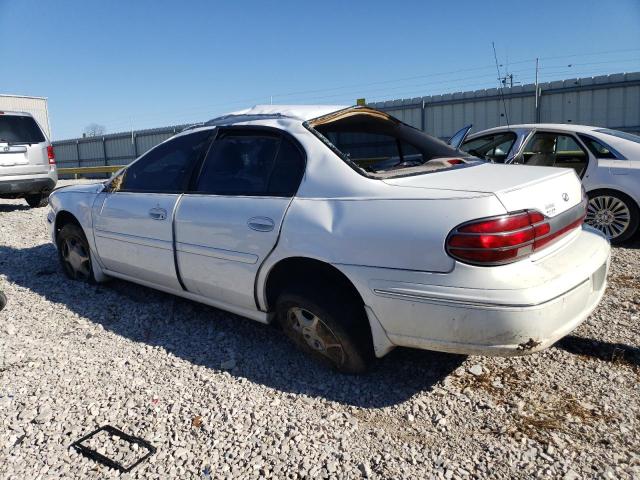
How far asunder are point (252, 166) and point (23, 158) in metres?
7.79

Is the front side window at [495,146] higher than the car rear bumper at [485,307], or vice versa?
the front side window at [495,146]

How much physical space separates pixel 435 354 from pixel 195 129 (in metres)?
2.32

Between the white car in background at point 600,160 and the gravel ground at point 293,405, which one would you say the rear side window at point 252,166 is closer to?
the gravel ground at point 293,405

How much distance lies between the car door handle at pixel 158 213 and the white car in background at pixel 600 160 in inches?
150

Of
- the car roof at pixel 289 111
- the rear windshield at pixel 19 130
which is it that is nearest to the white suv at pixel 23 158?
the rear windshield at pixel 19 130

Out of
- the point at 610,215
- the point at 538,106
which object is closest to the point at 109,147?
the point at 538,106

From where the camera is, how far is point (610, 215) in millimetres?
5980

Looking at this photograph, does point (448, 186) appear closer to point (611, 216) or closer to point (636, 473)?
point (636, 473)

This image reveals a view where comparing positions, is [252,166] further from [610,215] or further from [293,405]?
[610,215]

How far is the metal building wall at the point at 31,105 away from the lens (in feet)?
74.2

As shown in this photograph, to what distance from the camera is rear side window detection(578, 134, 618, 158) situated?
5.96 meters

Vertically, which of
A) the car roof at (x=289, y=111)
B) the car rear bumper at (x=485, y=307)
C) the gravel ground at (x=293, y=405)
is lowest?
the gravel ground at (x=293, y=405)

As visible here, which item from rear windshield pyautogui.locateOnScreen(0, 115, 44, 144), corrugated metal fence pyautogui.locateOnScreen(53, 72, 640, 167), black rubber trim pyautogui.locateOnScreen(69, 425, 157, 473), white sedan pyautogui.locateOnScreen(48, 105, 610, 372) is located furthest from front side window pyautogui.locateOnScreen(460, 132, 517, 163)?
rear windshield pyautogui.locateOnScreen(0, 115, 44, 144)

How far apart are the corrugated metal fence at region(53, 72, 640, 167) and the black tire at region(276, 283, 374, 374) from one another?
10596 mm
